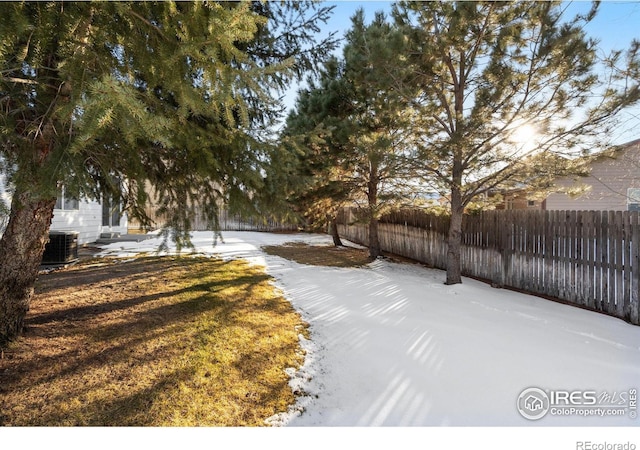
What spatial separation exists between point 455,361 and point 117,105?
139 inches

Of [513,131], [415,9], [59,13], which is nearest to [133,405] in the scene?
[59,13]

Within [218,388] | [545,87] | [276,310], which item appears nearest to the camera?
[218,388]

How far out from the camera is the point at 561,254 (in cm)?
500

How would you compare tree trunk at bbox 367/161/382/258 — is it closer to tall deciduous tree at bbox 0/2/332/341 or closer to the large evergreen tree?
the large evergreen tree

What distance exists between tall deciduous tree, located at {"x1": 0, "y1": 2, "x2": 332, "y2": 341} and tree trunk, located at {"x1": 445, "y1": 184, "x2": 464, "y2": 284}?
15.8 feet

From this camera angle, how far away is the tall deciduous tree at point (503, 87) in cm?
470

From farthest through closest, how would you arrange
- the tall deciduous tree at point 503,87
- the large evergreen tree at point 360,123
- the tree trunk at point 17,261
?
the large evergreen tree at point 360,123 → the tall deciduous tree at point 503,87 → the tree trunk at point 17,261

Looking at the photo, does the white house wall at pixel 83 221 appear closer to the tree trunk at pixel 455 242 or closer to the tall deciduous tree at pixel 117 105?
the tall deciduous tree at pixel 117 105

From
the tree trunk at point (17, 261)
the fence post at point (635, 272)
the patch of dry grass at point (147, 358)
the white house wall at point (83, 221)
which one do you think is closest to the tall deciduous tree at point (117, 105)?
the tree trunk at point (17, 261)

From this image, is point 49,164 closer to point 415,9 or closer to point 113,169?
point 113,169

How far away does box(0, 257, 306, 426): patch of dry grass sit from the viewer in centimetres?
199

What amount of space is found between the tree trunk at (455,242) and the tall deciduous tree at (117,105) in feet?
15.8

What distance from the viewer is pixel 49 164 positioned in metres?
2.12
